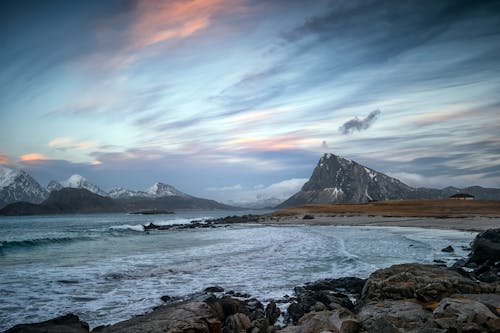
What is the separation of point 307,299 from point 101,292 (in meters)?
8.96

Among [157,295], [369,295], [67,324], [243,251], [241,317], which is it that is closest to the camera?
[67,324]

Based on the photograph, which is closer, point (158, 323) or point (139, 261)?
point (158, 323)

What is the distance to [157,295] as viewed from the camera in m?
13.4

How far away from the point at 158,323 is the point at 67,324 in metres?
2.67

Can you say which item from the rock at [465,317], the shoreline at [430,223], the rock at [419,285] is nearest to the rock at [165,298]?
the rock at [419,285]

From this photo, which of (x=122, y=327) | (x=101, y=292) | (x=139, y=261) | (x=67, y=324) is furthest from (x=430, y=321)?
(x=139, y=261)

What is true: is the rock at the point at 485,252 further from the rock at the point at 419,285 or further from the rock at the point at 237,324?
the rock at the point at 237,324

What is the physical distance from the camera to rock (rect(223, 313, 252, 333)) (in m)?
8.91

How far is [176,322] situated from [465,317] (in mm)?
6098

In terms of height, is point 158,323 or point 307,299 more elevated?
point 158,323

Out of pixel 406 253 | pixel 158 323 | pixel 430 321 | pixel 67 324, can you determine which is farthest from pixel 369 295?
pixel 406 253

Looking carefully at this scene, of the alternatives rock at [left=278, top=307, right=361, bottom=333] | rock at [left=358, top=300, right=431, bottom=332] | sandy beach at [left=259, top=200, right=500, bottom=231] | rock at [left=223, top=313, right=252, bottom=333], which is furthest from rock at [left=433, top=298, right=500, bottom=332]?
sandy beach at [left=259, top=200, right=500, bottom=231]

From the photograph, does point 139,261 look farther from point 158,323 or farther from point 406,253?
point 406,253

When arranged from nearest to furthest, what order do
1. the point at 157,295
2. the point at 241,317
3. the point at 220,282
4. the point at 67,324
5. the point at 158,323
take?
1. the point at 158,323
2. the point at 67,324
3. the point at 241,317
4. the point at 157,295
5. the point at 220,282
